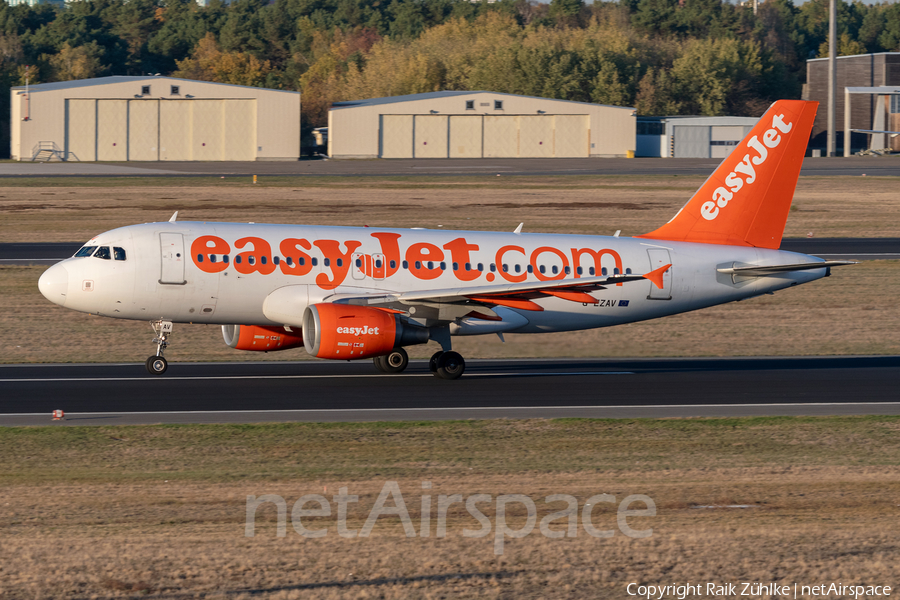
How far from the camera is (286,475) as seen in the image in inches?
727

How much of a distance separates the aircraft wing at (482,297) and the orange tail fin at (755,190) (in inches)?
192

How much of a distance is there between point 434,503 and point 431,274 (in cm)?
1335

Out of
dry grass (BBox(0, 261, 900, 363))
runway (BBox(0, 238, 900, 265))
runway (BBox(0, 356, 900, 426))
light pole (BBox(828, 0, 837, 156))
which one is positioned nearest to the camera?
runway (BBox(0, 356, 900, 426))

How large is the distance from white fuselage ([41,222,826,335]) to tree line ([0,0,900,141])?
418 ft

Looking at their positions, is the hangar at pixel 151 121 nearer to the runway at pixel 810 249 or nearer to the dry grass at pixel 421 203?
the dry grass at pixel 421 203

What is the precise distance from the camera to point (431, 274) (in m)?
29.5

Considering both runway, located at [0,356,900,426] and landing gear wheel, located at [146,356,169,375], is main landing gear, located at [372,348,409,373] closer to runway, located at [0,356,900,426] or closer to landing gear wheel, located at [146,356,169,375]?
runway, located at [0,356,900,426]

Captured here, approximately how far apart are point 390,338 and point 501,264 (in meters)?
4.57

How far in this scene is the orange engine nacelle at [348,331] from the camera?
2647 cm

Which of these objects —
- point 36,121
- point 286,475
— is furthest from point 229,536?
point 36,121

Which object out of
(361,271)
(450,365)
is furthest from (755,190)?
(361,271)

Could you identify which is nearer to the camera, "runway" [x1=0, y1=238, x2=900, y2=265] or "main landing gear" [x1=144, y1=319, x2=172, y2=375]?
"main landing gear" [x1=144, y1=319, x2=172, y2=375]

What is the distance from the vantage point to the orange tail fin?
3197 centimetres

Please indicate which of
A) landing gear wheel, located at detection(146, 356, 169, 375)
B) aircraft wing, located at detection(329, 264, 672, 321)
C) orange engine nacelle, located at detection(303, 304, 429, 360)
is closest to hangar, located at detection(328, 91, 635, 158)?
landing gear wheel, located at detection(146, 356, 169, 375)
